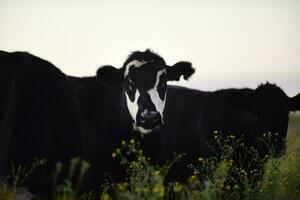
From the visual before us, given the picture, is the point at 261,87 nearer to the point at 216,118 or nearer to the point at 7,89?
the point at 216,118

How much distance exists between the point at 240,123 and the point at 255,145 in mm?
711

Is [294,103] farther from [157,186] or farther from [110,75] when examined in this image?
[157,186]

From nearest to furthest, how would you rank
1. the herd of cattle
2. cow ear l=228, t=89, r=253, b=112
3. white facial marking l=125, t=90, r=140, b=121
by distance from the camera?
the herd of cattle
white facial marking l=125, t=90, r=140, b=121
cow ear l=228, t=89, r=253, b=112

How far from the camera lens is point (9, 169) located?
293 inches

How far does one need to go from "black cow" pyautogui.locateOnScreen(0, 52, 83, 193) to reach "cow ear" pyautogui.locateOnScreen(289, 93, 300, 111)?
4516 mm

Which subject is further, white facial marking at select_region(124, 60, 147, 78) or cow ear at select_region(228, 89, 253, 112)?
cow ear at select_region(228, 89, 253, 112)

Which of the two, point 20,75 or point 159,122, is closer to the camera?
point 20,75

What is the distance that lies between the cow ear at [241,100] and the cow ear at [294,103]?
2.44 ft

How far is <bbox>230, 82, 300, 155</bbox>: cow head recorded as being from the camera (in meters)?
10.8

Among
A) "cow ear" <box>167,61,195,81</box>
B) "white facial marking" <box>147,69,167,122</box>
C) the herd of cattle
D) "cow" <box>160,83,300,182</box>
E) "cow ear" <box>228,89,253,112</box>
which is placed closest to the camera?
the herd of cattle

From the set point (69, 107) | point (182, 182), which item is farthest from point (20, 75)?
point (182, 182)

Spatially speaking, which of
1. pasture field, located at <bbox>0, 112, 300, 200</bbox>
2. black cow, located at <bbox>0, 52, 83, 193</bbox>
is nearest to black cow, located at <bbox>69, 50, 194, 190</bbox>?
pasture field, located at <bbox>0, 112, 300, 200</bbox>

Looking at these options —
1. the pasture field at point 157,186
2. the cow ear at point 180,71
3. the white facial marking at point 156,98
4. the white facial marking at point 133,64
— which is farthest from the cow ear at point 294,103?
the white facial marking at point 133,64

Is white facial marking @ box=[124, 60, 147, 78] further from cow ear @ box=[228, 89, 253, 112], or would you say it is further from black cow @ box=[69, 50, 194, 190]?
cow ear @ box=[228, 89, 253, 112]
